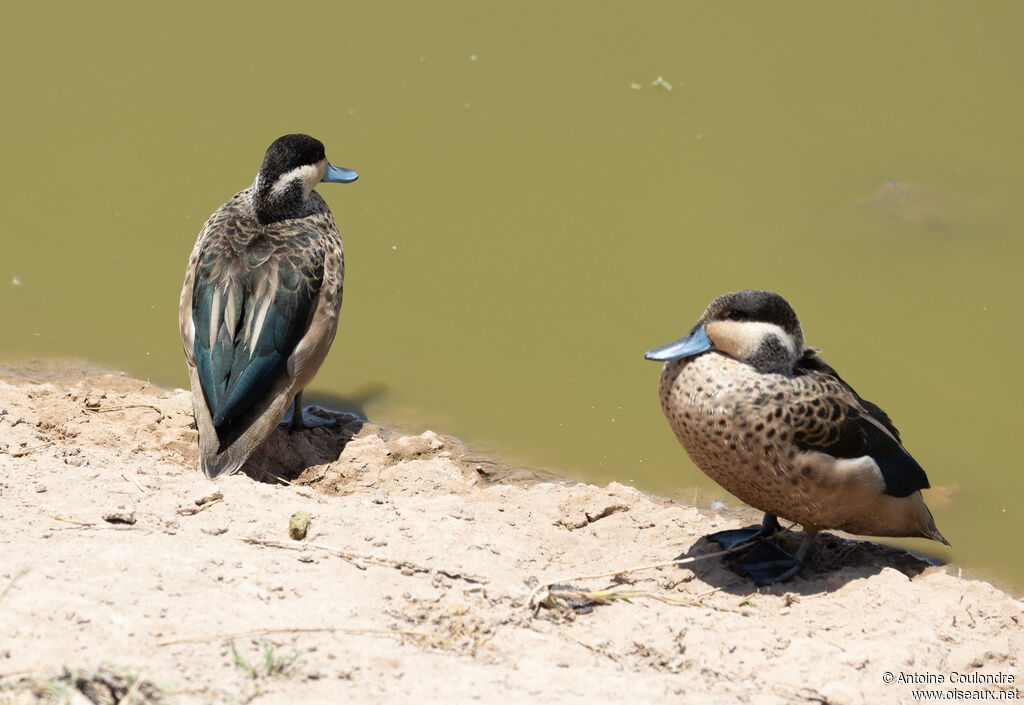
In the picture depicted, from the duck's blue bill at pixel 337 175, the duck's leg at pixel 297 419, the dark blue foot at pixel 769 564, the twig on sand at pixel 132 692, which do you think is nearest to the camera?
the twig on sand at pixel 132 692

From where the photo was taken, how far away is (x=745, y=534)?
5027 mm

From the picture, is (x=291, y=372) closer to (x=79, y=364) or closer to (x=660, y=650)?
(x=79, y=364)

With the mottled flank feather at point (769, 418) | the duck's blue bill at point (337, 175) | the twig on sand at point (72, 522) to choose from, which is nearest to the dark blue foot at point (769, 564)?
the mottled flank feather at point (769, 418)

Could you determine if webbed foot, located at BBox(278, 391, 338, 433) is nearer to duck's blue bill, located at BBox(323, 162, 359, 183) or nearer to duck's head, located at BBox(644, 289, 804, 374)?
duck's blue bill, located at BBox(323, 162, 359, 183)

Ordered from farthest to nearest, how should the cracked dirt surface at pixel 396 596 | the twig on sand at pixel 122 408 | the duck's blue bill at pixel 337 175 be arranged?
the duck's blue bill at pixel 337 175 → the twig on sand at pixel 122 408 → the cracked dirt surface at pixel 396 596

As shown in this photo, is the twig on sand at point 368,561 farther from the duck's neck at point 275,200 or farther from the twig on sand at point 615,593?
the duck's neck at point 275,200

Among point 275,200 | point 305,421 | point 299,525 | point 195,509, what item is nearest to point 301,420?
point 305,421

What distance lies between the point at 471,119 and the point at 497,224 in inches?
57.6

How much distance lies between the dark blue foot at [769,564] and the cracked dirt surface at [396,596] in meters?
0.06

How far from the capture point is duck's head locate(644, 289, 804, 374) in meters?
4.43

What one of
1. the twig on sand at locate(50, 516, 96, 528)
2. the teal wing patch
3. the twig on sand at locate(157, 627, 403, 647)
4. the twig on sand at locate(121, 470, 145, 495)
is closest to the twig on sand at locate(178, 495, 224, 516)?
the twig on sand at locate(121, 470, 145, 495)

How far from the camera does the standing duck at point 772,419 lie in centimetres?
437

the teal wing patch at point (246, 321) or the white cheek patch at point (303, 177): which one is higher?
the white cheek patch at point (303, 177)

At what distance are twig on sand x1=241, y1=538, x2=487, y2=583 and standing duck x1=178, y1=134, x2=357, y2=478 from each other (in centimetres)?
92
